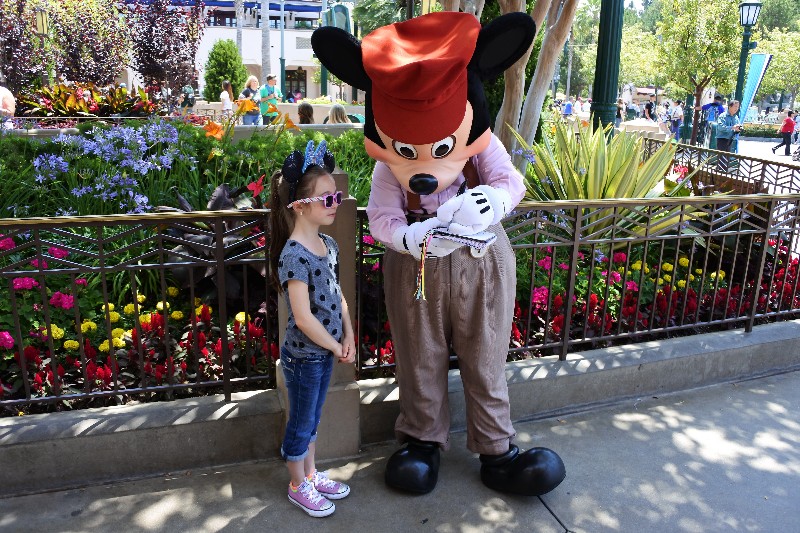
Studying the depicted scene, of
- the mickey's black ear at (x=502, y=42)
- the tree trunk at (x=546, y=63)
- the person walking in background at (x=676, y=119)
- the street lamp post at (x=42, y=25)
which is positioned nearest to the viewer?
the mickey's black ear at (x=502, y=42)

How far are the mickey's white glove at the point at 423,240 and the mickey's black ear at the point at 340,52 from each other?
654mm

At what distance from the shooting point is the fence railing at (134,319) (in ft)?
9.84

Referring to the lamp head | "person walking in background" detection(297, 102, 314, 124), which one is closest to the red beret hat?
"person walking in background" detection(297, 102, 314, 124)

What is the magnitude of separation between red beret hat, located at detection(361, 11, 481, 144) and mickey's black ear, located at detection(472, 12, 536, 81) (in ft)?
0.32

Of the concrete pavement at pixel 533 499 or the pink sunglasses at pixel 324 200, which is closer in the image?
the pink sunglasses at pixel 324 200

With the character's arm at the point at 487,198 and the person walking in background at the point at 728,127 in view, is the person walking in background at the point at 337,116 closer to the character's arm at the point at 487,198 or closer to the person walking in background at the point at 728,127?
the character's arm at the point at 487,198

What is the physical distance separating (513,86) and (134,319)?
373cm

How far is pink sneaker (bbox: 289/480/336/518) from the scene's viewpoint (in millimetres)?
2883

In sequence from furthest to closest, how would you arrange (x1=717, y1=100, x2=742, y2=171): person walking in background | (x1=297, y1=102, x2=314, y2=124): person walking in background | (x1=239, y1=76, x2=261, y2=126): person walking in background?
(x1=717, y1=100, x2=742, y2=171): person walking in background < (x1=239, y1=76, x2=261, y2=126): person walking in background < (x1=297, y1=102, x2=314, y2=124): person walking in background

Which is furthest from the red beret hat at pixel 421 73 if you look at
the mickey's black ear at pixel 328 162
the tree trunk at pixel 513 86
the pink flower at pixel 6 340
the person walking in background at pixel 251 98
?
the person walking in background at pixel 251 98

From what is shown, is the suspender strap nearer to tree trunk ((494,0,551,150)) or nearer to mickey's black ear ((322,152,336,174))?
mickey's black ear ((322,152,336,174))

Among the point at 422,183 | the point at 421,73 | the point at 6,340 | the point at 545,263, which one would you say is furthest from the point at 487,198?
the point at 6,340

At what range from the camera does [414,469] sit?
3.03 m

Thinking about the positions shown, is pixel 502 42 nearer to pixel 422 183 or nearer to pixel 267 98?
pixel 422 183
